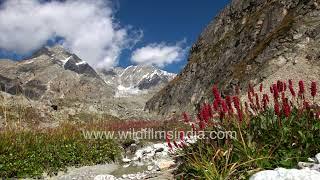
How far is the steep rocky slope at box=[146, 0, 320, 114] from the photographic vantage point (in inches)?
1786

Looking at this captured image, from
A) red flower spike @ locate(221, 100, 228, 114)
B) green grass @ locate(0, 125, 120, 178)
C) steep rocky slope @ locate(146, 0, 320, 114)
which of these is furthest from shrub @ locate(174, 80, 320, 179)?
steep rocky slope @ locate(146, 0, 320, 114)

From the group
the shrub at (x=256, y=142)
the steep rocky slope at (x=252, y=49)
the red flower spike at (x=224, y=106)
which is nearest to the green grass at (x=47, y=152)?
the shrub at (x=256, y=142)

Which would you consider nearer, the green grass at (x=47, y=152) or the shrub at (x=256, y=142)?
the shrub at (x=256, y=142)

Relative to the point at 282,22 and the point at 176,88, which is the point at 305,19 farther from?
the point at 176,88

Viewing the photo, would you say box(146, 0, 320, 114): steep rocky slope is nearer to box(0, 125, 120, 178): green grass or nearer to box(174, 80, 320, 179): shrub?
box(0, 125, 120, 178): green grass

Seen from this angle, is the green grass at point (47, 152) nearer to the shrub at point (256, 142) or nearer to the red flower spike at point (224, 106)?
the shrub at point (256, 142)

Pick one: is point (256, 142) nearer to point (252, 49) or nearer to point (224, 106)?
point (224, 106)

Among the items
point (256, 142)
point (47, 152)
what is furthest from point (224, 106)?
point (47, 152)

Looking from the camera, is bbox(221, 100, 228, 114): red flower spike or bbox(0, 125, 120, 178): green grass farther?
bbox(0, 125, 120, 178): green grass

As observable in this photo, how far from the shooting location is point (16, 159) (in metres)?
14.2

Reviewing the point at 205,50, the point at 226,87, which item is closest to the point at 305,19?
the point at 226,87

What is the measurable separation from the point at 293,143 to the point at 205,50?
75.2 metres

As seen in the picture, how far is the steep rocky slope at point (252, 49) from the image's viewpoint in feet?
149

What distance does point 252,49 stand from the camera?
5888 cm
